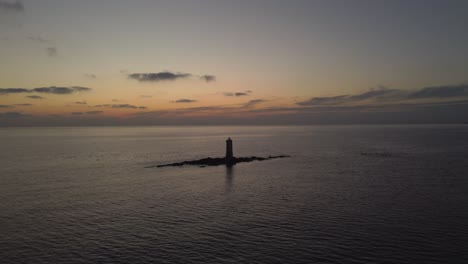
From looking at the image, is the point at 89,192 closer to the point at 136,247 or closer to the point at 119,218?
the point at 119,218

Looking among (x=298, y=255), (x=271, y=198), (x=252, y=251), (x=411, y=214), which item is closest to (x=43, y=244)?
(x=252, y=251)

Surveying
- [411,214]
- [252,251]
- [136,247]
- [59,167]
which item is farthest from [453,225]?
[59,167]

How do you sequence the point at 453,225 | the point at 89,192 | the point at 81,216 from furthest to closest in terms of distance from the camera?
the point at 89,192 → the point at 81,216 → the point at 453,225

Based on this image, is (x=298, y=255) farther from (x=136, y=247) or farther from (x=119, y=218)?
(x=119, y=218)

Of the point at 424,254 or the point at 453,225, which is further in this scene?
the point at 453,225

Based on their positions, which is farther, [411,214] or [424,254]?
[411,214]

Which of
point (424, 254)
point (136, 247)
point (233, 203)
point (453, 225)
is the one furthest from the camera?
point (233, 203)

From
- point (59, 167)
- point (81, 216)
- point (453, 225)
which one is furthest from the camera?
point (59, 167)

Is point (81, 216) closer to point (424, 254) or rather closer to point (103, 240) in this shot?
point (103, 240)

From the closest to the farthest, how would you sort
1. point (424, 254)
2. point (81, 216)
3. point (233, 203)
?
point (424, 254)
point (81, 216)
point (233, 203)
